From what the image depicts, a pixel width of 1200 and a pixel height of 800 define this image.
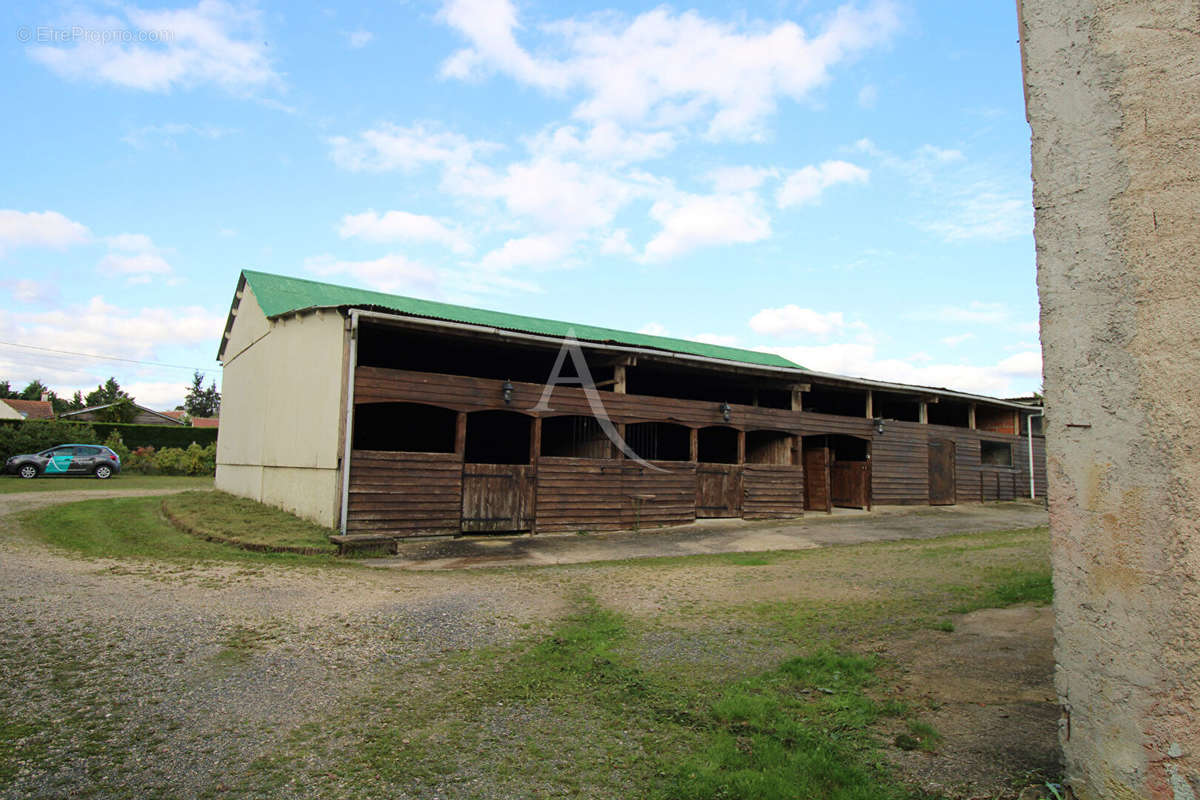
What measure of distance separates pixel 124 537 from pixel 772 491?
44.7 ft

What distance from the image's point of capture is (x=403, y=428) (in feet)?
51.5

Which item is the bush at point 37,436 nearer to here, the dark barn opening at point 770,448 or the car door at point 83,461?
the car door at point 83,461

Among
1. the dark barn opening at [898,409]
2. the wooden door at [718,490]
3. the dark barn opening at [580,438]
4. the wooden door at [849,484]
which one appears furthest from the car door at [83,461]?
the dark barn opening at [898,409]

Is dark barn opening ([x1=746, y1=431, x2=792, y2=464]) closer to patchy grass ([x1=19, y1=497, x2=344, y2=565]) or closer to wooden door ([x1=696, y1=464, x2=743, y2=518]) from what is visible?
wooden door ([x1=696, y1=464, x2=743, y2=518])

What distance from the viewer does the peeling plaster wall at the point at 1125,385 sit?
232 cm

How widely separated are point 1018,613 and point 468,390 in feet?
30.7

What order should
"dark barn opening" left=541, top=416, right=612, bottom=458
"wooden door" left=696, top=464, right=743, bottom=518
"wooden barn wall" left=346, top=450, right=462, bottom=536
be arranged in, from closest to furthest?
"wooden barn wall" left=346, top=450, right=462, bottom=536, "dark barn opening" left=541, top=416, right=612, bottom=458, "wooden door" left=696, top=464, right=743, bottom=518

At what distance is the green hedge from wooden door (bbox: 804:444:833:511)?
27.6 metres

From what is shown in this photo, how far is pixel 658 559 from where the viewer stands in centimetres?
1114

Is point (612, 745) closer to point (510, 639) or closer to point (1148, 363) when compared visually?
point (510, 639)

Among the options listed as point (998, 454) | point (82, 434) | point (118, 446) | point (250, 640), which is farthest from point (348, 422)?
point (118, 446)

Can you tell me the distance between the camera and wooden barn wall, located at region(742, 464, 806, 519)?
16859 millimetres

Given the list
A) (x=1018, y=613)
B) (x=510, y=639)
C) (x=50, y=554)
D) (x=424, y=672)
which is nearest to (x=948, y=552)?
(x=1018, y=613)

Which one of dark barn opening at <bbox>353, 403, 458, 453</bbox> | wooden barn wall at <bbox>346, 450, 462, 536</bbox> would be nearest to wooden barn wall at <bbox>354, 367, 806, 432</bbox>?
wooden barn wall at <bbox>346, 450, 462, 536</bbox>
